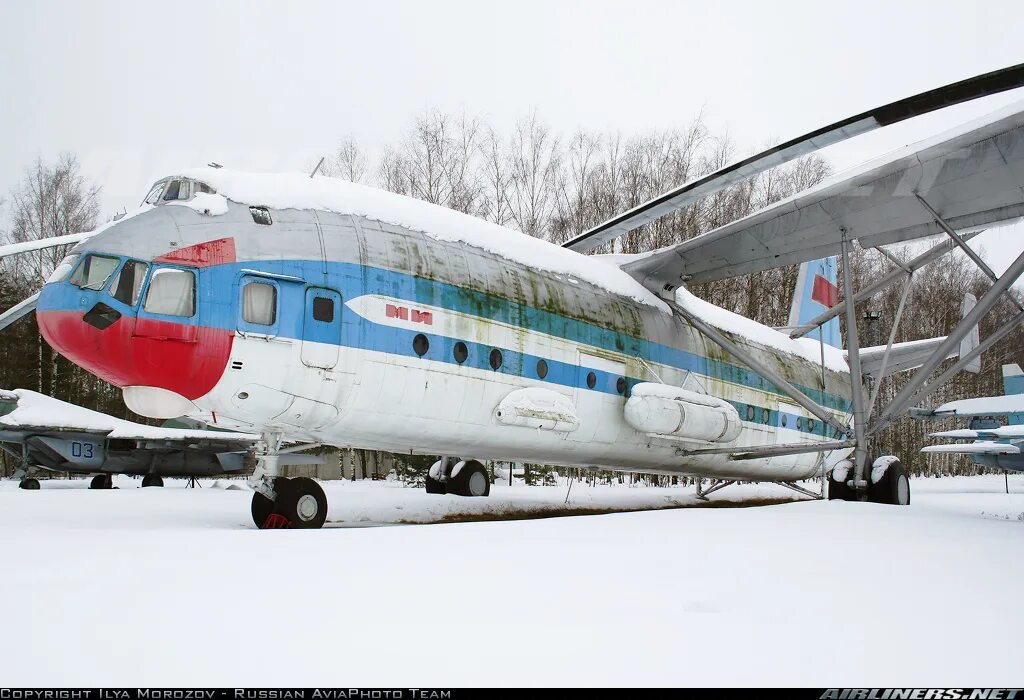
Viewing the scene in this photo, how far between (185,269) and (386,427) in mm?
2620

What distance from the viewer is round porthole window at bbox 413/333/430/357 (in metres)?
8.41

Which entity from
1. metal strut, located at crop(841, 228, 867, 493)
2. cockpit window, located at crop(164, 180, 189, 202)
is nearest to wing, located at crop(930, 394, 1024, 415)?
metal strut, located at crop(841, 228, 867, 493)

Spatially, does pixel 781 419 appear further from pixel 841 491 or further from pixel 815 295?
pixel 815 295

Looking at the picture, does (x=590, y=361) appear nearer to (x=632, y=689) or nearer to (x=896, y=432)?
(x=632, y=689)

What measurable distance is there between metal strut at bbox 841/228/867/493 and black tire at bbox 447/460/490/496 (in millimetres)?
5970

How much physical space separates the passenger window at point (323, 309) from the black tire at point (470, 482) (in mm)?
5899

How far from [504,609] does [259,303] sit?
5.32m

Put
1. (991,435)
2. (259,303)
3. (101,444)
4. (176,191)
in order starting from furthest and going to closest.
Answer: (991,435)
(101,444)
(176,191)
(259,303)

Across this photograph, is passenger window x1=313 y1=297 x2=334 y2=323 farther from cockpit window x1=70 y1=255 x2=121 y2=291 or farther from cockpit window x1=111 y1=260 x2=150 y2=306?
cockpit window x1=70 y1=255 x2=121 y2=291

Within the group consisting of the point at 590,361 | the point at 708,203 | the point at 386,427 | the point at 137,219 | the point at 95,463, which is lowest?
the point at 95,463

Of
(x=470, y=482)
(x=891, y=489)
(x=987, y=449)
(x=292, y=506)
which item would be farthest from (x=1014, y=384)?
(x=292, y=506)

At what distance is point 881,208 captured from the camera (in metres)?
10.7

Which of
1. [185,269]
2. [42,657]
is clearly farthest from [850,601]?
[185,269]

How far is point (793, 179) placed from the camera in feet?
99.4
